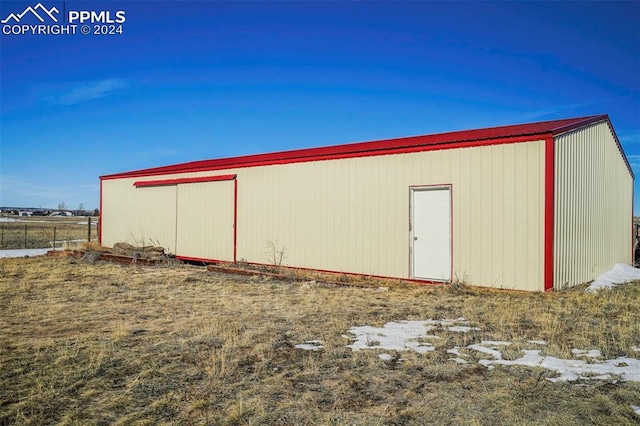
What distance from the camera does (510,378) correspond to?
182 inches

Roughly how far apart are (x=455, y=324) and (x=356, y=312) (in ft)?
5.21

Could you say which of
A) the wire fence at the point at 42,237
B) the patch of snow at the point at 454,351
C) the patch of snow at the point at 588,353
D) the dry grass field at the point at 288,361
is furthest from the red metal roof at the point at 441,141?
the wire fence at the point at 42,237

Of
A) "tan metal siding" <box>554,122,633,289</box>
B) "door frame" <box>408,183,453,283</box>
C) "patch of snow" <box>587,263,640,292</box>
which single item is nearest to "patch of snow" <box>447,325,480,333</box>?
"tan metal siding" <box>554,122,633,289</box>

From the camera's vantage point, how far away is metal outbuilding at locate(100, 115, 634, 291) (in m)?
9.64

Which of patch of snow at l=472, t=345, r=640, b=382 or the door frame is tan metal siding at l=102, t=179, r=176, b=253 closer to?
the door frame

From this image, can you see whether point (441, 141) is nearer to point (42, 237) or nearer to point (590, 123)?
A: point (590, 123)

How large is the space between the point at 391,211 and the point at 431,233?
44.1 inches

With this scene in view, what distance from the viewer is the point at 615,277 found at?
490 inches

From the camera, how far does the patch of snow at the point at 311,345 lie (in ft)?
18.6

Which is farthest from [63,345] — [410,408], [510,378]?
[510,378]

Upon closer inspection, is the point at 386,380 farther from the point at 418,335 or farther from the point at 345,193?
the point at 345,193

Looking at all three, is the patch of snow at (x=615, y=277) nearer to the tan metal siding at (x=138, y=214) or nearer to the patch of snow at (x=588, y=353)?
the patch of snow at (x=588, y=353)

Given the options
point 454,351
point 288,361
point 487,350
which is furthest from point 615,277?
point 288,361

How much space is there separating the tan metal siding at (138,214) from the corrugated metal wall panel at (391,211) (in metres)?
3.76
